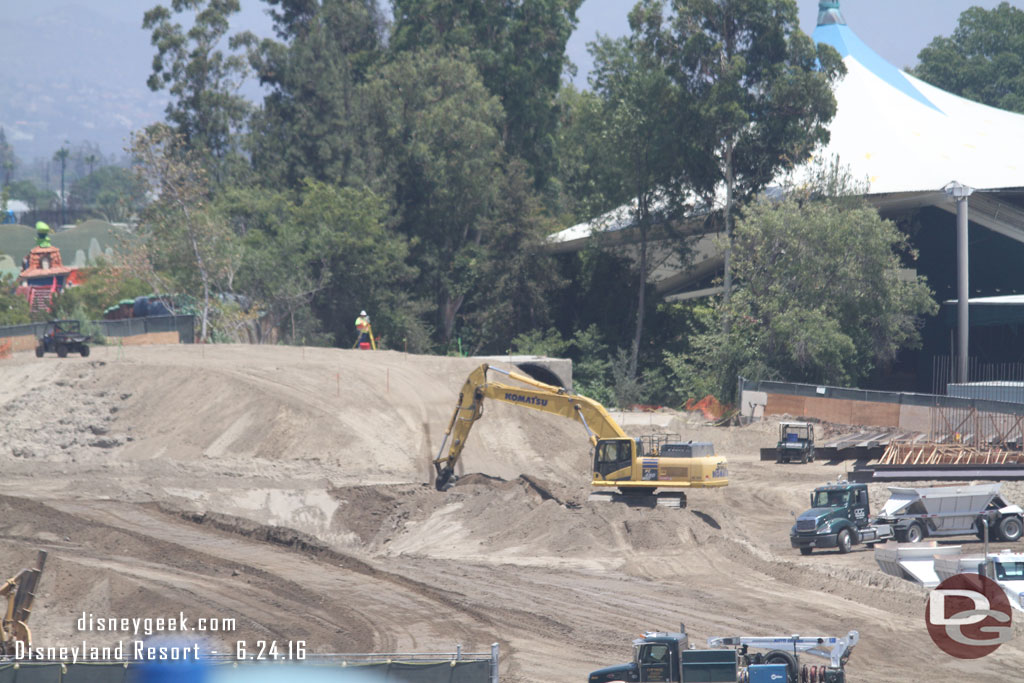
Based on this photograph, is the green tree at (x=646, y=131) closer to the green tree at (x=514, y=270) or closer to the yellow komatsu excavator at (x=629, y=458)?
the green tree at (x=514, y=270)

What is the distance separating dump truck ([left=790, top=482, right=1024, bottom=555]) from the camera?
30.7 meters

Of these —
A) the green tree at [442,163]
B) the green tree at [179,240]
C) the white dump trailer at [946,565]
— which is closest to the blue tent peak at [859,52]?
the green tree at [442,163]

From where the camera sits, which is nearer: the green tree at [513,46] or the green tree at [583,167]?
the green tree at [583,167]

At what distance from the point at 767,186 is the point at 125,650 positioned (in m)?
45.0

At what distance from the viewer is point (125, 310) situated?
205 feet

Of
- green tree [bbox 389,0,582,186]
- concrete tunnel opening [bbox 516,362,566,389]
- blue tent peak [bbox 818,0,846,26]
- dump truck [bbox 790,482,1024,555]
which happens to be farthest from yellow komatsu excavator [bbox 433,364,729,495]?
blue tent peak [bbox 818,0,846,26]

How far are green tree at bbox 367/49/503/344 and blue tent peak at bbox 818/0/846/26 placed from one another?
2094 cm

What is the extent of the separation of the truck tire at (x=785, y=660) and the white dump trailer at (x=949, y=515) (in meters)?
13.4

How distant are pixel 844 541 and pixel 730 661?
43.2 ft

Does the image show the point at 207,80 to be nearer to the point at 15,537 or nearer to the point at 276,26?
the point at 276,26

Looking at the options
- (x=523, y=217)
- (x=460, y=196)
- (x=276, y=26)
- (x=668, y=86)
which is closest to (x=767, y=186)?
(x=668, y=86)

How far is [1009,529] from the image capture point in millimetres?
30828

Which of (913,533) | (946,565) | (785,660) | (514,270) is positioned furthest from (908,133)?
(785,660)

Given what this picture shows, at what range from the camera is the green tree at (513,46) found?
241ft
